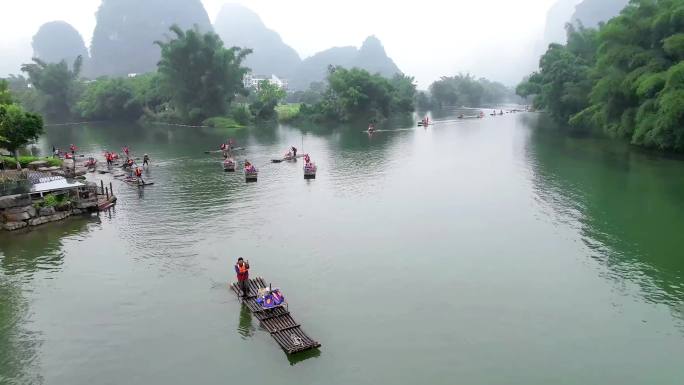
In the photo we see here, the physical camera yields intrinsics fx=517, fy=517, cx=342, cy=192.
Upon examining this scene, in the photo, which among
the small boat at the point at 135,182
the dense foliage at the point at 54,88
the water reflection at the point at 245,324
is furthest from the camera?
the dense foliage at the point at 54,88

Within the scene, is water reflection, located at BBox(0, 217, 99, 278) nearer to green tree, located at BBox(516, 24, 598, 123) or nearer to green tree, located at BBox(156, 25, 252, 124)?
green tree, located at BBox(516, 24, 598, 123)

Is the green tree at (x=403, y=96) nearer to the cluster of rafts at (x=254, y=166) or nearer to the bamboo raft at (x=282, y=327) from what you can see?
the cluster of rafts at (x=254, y=166)

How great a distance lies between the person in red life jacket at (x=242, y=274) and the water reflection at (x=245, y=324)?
2.48 ft

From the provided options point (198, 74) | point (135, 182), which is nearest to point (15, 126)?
point (135, 182)

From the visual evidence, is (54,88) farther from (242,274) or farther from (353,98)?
(242,274)

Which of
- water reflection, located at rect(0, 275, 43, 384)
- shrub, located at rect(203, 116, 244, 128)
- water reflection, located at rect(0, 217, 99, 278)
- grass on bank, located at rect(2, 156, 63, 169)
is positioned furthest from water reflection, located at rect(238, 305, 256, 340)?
shrub, located at rect(203, 116, 244, 128)

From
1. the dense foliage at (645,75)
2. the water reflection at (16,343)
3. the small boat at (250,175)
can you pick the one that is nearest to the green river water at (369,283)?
the water reflection at (16,343)

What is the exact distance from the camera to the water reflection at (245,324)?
1894cm

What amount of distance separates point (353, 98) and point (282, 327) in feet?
323

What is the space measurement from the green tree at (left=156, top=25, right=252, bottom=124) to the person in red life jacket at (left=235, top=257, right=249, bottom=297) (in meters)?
89.6

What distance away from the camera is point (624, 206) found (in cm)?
3444

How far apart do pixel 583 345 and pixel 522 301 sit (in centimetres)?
348

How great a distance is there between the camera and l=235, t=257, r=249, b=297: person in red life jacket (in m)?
21.0

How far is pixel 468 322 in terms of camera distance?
770 inches
